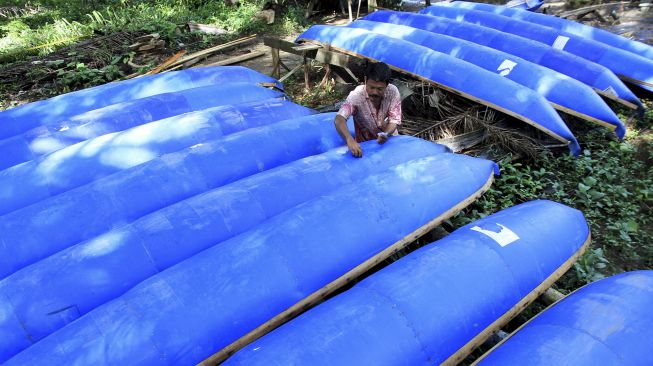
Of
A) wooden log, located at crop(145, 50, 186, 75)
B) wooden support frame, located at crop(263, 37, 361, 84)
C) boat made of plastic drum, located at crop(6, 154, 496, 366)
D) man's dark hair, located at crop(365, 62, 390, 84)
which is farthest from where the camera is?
wooden log, located at crop(145, 50, 186, 75)

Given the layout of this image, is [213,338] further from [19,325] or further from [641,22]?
[641,22]

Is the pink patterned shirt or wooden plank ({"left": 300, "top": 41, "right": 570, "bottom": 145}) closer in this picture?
the pink patterned shirt

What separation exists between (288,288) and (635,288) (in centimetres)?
229

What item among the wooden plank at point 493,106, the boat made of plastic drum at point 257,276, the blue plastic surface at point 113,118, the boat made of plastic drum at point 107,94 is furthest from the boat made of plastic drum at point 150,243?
the boat made of plastic drum at point 107,94

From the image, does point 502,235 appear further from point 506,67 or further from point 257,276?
point 506,67

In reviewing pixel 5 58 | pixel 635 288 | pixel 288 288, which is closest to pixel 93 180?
pixel 288 288

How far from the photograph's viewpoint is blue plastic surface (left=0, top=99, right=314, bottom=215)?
436 cm

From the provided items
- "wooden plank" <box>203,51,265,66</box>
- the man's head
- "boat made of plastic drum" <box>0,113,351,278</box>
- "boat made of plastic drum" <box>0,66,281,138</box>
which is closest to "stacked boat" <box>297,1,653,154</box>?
"wooden plank" <box>203,51,265,66</box>

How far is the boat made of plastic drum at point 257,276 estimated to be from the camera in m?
2.62

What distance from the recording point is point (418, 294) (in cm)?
277

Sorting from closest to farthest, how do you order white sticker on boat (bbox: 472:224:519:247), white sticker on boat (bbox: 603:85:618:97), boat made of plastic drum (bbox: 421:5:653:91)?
white sticker on boat (bbox: 472:224:519:247) → white sticker on boat (bbox: 603:85:618:97) → boat made of plastic drum (bbox: 421:5:653:91)

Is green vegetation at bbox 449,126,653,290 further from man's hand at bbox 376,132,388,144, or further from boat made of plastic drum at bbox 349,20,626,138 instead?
man's hand at bbox 376,132,388,144

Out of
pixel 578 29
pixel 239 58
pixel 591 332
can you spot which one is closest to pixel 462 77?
pixel 578 29

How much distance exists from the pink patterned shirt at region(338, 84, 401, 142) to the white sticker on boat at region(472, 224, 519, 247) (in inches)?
61.3
